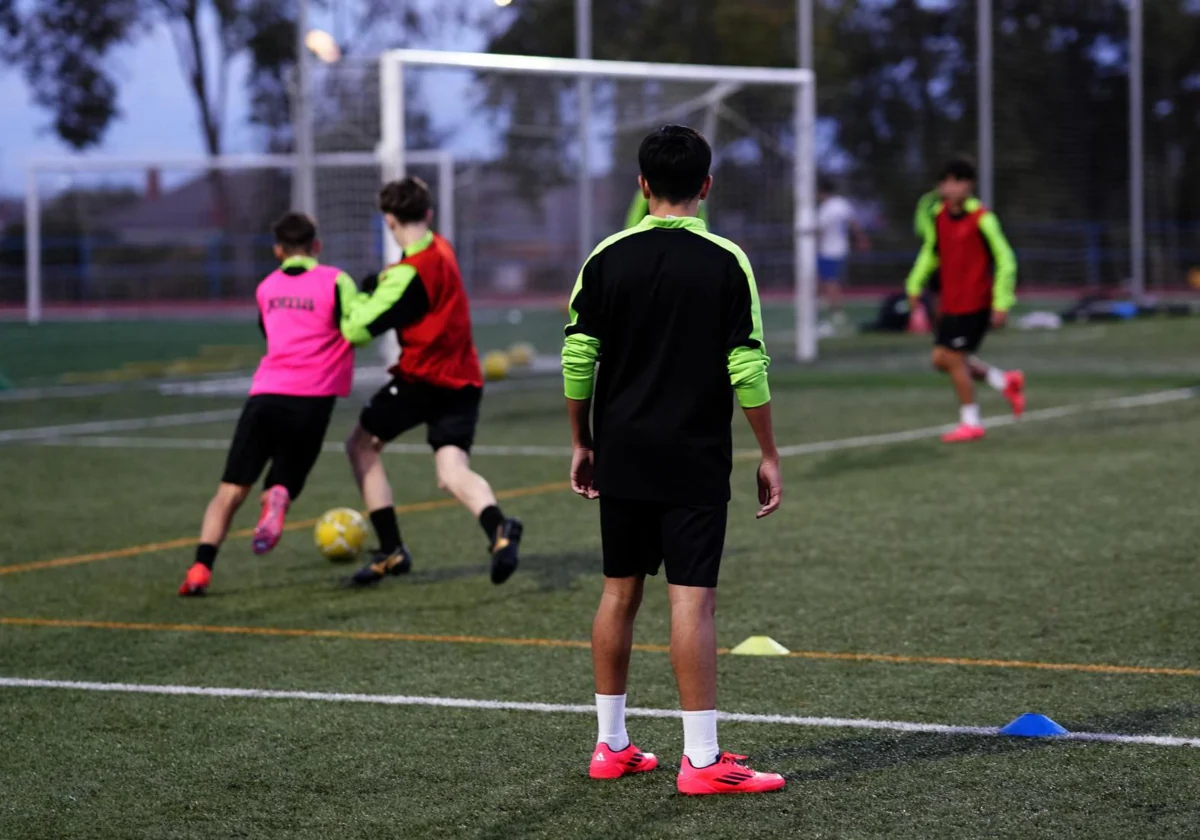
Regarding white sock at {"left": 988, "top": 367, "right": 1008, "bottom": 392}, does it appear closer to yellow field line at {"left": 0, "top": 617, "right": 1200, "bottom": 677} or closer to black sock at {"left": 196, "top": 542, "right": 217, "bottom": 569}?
black sock at {"left": 196, "top": 542, "right": 217, "bottom": 569}

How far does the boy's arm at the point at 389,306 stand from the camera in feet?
24.4

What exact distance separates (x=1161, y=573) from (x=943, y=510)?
81.5 inches

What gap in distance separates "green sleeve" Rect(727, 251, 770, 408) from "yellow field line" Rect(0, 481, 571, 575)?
195 inches

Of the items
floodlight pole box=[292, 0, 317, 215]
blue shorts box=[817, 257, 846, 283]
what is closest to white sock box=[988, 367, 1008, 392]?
floodlight pole box=[292, 0, 317, 215]

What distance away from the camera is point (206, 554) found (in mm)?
7711

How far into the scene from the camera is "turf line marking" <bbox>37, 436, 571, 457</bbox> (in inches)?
499

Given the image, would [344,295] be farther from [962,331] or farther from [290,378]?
[962,331]

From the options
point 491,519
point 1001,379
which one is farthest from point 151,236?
point 491,519

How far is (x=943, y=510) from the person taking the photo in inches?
371

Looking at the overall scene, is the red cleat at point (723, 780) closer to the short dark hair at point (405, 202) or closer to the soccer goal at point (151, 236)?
the short dark hair at point (405, 202)

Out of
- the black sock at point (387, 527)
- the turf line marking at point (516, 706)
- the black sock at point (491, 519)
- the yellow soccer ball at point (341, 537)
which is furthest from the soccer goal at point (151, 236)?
the turf line marking at point (516, 706)

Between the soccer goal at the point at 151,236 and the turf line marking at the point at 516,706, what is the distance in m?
27.5

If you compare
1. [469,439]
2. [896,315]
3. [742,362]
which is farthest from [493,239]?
[742,362]

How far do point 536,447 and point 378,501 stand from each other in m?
5.04
